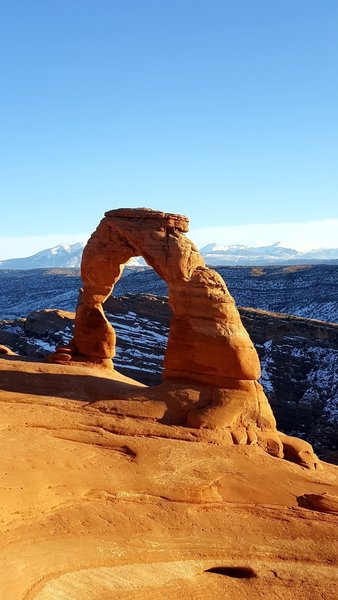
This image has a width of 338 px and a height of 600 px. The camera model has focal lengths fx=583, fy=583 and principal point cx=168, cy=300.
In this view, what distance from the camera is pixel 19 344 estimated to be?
43.9 metres

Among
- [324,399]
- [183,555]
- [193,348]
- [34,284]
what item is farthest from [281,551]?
[34,284]

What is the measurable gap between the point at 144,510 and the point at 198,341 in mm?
6402

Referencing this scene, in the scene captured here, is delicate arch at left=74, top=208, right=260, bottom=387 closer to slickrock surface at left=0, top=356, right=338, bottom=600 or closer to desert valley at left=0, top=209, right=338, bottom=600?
desert valley at left=0, top=209, right=338, bottom=600

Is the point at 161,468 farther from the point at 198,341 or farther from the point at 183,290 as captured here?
the point at 183,290

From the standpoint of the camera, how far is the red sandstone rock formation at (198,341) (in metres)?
16.5

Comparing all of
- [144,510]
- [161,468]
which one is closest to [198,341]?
[161,468]

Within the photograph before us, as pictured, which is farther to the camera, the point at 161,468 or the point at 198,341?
the point at 198,341

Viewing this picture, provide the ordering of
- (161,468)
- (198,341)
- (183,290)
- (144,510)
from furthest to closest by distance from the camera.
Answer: (183,290)
(198,341)
(161,468)
(144,510)

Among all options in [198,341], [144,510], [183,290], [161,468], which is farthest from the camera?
[183,290]

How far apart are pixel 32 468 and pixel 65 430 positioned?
2.45 m

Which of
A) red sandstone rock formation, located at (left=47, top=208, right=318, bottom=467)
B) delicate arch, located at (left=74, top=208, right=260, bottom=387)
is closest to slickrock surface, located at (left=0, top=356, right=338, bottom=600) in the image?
red sandstone rock formation, located at (left=47, top=208, right=318, bottom=467)

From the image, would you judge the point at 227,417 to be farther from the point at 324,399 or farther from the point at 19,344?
the point at 19,344

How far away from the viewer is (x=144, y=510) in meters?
11.8

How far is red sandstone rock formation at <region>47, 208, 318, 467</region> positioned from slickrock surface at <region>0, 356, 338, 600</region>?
0.82 meters
